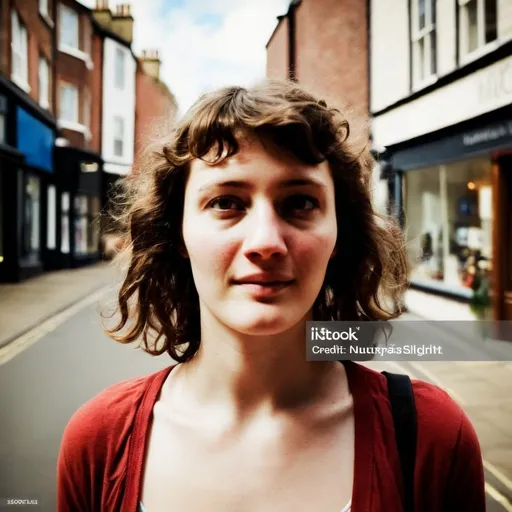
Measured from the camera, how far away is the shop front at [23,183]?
141cm

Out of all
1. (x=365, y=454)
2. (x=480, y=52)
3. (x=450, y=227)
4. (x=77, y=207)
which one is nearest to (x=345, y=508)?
(x=365, y=454)

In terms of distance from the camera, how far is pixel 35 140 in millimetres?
1411

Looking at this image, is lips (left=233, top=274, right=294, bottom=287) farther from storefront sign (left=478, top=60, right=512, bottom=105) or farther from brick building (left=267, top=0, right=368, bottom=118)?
storefront sign (left=478, top=60, right=512, bottom=105)

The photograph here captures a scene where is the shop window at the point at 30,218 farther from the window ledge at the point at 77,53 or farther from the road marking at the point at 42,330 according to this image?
the window ledge at the point at 77,53

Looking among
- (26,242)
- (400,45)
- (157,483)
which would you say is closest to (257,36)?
(400,45)

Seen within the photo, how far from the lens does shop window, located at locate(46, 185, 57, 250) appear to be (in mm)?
1472

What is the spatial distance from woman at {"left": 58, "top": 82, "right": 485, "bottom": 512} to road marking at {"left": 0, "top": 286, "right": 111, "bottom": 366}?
0.22 m

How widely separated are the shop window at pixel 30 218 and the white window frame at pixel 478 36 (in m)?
1.31

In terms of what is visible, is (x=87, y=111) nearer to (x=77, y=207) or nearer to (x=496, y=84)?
(x=77, y=207)

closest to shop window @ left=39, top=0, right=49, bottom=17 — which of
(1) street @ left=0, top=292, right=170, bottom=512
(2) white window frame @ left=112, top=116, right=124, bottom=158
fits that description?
(2) white window frame @ left=112, top=116, right=124, bottom=158

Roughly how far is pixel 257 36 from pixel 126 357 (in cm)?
100

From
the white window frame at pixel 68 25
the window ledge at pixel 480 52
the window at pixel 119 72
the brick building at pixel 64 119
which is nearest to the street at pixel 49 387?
the brick building at pixel 64 119

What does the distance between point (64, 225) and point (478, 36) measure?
132 cm
